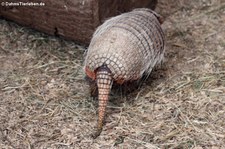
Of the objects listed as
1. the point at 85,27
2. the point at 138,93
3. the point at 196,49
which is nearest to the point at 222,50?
the point at 196,49

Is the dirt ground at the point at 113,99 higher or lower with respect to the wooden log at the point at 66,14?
lower

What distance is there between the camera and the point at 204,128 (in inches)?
106

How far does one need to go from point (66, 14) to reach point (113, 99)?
2.94 ft

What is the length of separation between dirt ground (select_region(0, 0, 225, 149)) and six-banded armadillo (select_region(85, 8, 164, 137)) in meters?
0.18

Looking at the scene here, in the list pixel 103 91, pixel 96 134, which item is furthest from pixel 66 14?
pixel 96 134

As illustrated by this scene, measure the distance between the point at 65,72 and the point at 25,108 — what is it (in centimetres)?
53

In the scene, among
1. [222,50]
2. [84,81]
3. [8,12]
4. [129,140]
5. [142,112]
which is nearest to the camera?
[129,140]

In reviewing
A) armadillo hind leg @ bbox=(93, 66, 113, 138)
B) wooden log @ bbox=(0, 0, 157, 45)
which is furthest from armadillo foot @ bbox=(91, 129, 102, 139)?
wooden log @ bbox=(0, 0, 157, 45)

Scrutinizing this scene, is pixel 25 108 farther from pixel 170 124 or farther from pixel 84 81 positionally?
pixel 170 124

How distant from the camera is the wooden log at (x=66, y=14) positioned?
3292 millimetres

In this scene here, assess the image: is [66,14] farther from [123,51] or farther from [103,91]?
[103,91]

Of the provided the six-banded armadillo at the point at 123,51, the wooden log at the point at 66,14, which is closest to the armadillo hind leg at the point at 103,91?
the six-banded armadillo at the point at 123,51

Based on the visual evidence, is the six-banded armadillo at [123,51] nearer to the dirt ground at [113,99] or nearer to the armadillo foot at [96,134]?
the armadillo foot at [96,134]

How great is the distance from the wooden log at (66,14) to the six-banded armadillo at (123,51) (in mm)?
273
